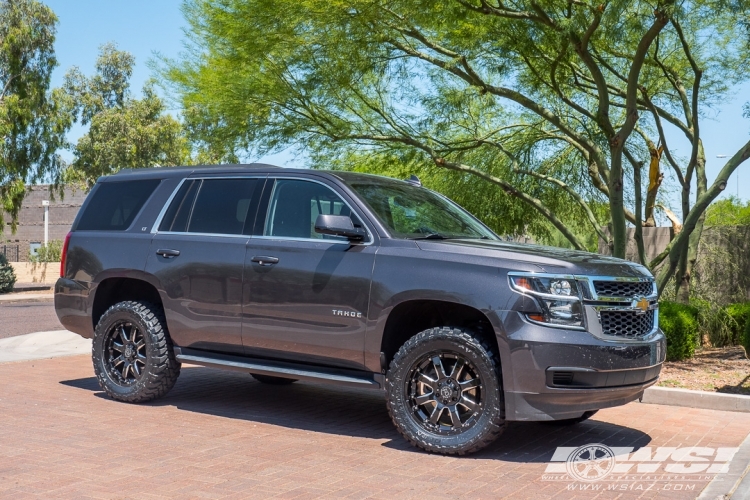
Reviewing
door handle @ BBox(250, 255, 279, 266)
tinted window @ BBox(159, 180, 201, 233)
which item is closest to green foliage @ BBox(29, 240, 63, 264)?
tinted window @ BBox(159, 180, 201, 233)

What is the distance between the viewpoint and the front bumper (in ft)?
20.1

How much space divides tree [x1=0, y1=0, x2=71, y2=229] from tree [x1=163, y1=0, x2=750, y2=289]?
55.1 ft

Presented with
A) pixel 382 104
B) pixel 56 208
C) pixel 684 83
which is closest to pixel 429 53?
pixel 382 104

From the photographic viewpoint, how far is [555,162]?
16672 millimetres

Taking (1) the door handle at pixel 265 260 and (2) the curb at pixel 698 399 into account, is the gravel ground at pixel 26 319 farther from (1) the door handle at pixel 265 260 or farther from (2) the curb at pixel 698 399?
(2) the curb at pixel 698 399

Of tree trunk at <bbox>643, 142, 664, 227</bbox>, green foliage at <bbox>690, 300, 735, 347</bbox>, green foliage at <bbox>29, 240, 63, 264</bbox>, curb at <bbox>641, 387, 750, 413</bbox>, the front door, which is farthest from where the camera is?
green foliage at <bbox>29, 240, 63, 264</bbox>

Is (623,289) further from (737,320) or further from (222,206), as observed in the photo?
(737,320)

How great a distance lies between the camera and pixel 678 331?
11.4 meters

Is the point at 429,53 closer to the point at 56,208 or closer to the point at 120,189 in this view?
the point at 120,189

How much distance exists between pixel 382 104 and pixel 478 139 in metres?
1.74

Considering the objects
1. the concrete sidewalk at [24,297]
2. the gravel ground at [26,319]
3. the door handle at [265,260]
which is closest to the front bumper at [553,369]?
the door handle at [265,260]

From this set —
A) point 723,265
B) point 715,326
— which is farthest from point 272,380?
point 723,265

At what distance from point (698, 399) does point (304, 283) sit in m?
4.23

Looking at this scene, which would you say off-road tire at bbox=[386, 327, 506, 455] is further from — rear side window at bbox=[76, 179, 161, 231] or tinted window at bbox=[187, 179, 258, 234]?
rear side window at bbox=[76, 179, 161, 231]
